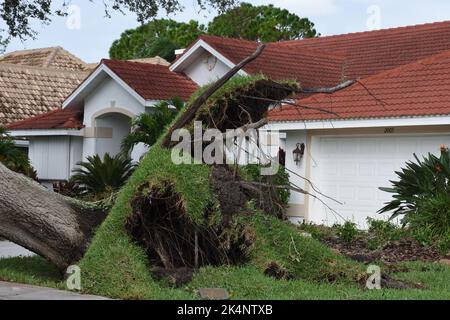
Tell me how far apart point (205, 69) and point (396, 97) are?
6.95 metres

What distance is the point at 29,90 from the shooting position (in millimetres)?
32125

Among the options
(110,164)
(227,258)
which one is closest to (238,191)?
(227,258)

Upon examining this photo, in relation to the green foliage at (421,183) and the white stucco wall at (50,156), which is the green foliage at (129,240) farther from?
the white stucco wall at (50,156)

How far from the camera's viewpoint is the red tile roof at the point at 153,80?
24.1 metres

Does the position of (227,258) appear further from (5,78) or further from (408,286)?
(5,78)

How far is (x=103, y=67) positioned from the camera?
24.9m

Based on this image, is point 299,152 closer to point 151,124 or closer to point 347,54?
point 151,124

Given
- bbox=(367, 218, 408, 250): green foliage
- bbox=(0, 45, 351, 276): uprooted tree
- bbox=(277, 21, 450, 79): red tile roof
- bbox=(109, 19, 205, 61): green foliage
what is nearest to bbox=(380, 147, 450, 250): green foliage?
bbox=(367, 218, 408, 250): green foliage

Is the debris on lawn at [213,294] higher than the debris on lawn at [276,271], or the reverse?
the debris on lawn at [276,271]

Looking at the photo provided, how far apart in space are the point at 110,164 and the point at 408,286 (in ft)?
39.0

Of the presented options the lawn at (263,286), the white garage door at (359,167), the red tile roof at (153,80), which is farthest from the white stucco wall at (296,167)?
the lawn at (263,286)

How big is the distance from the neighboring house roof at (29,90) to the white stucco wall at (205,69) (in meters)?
7.90

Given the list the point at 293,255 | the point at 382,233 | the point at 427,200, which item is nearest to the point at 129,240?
the point at 293,255

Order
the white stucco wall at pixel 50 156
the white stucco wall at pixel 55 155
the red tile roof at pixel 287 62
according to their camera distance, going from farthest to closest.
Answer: the white stucco wall at pixel 50 156
the white stucco wall at pixel 55 155
the red tile roof at pixel 287 62
